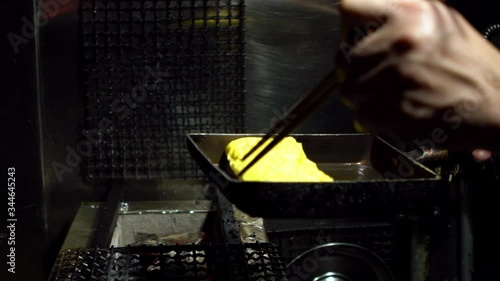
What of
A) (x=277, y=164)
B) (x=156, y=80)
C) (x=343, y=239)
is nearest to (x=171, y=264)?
(x=277, y=164)

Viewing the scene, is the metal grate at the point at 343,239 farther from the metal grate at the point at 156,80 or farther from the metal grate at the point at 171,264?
the metal grate at the point at 171,264

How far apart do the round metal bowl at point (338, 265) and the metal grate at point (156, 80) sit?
61 centimetres

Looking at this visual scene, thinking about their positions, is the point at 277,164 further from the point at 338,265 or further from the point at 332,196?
the point at 338,265

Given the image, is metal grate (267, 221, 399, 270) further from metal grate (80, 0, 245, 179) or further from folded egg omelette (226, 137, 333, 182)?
folded egg omelette (226, 137, 333, 182)

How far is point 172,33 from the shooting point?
8.48 feet

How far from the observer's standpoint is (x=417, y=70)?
111 cm

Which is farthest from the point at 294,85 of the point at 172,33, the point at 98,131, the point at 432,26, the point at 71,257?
the point at 432,26

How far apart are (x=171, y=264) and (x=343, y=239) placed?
108 cm

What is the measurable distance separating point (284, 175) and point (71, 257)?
0.81 metres

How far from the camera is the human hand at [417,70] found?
1.10 m

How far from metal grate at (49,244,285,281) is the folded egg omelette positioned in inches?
14.2

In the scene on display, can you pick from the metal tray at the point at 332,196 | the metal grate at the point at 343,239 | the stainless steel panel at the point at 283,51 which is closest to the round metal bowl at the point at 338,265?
the metal grate at the point at 343,239

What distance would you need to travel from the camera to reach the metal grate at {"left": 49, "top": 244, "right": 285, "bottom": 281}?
73.8 inches

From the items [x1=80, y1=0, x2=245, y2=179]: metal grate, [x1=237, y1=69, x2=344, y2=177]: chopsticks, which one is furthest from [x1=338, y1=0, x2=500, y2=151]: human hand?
[x1=80, y1=0, x2=245, y2=179]: metal grate
